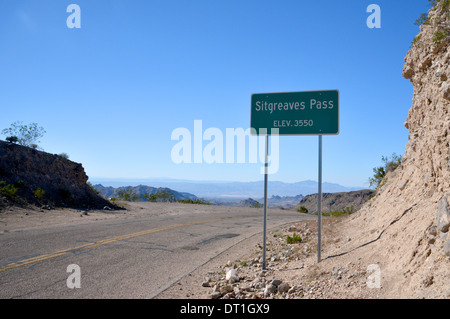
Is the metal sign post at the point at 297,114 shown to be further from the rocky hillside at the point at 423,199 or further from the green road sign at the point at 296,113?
the rocky hillside at the point at 423,199

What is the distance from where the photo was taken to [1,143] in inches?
858

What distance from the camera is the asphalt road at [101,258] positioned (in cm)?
598

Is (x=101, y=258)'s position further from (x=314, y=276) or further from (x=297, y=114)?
(x=297, y=114)

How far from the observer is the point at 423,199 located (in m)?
6.57

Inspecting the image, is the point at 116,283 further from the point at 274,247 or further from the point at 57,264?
the point at 274,247

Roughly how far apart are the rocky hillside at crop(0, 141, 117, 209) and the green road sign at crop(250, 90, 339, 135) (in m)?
16.2

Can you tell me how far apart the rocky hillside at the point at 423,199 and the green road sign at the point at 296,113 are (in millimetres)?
2107

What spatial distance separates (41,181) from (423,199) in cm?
2247

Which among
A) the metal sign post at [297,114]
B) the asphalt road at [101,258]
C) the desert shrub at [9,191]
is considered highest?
the metal sign post at [297,114]
